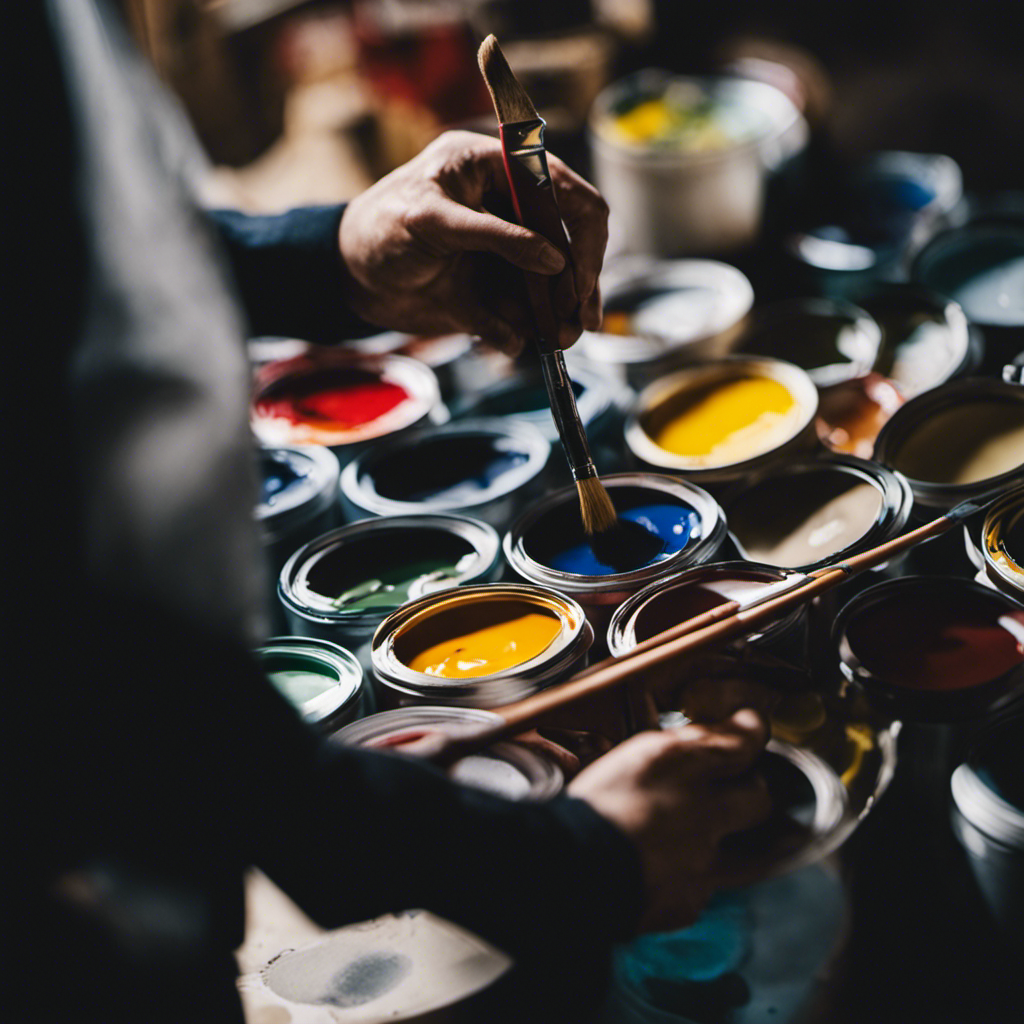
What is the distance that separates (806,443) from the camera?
6.57 ft

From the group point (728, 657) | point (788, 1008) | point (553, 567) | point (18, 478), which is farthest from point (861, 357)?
point (18, 478)

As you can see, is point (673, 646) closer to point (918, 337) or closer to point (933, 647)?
point (933, 647)

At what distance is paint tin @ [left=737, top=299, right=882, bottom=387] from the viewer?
90.7 inches

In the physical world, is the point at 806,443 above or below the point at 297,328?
below

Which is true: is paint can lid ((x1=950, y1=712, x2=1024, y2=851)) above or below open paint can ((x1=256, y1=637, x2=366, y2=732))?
below

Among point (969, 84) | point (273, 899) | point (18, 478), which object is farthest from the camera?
point (969, 84)

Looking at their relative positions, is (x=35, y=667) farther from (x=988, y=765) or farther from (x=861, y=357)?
(x=861, y=357)

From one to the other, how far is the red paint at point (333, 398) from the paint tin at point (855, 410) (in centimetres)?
96

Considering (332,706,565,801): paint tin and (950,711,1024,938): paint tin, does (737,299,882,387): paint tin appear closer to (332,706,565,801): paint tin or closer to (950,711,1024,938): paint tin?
(950,711,1024,938): paint tin

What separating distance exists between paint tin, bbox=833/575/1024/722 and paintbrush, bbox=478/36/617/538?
463mm

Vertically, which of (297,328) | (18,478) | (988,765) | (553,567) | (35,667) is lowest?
(988,765)

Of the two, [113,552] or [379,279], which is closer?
[113,552]

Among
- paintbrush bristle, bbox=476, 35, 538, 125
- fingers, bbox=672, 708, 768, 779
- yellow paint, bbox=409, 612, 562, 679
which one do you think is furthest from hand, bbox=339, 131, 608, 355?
fingers, bbox=672, 708, 768, 779

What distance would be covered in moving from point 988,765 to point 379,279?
4.48ft
